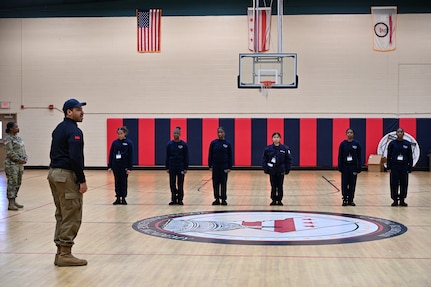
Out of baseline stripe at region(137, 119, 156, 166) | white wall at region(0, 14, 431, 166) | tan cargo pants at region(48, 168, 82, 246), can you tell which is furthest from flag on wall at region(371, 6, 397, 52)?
tan cargo pants at region(48, 168, 82, 246)

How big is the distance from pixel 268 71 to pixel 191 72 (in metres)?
8.68

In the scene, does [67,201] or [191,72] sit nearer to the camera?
[67,201]

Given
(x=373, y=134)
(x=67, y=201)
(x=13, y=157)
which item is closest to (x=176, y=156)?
(x=13, y=157)

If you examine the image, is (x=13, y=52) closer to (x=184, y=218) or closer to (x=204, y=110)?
(x=204, y=110)

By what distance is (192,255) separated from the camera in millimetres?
8375

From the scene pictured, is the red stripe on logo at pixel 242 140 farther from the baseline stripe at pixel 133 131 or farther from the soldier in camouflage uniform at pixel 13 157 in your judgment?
the soldier in camouflage uniform at pixel 13 157

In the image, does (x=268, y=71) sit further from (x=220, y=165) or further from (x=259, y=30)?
(x=259, y=30)

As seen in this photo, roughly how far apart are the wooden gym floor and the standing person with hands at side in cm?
36

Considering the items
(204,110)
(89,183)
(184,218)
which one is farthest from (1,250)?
(204,110)

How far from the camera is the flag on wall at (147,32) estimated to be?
27531 millimetres

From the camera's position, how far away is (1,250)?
875 centimetres

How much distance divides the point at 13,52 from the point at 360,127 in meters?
17.6

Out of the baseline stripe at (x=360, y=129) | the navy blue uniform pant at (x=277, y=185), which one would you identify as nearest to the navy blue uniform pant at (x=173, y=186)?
the navy blue uniform pant at (x=277, y=185)

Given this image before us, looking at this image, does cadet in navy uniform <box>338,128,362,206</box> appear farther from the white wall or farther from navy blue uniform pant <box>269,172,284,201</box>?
the white wall
